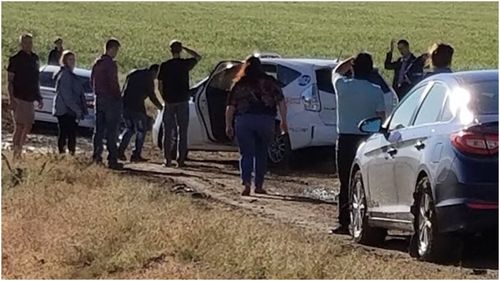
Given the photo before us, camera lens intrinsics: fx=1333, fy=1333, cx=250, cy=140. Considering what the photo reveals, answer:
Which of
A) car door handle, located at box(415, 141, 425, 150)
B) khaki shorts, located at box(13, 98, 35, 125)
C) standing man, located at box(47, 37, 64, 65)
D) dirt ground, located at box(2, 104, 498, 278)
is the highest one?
Result: car door handle, located at box(415, 141, 425, 150)

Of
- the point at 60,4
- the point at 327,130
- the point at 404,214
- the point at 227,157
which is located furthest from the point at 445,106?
the point at 60,4

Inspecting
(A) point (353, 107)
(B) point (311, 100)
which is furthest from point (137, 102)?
(A) point (353, 107)

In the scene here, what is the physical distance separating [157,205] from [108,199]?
42 centimetres

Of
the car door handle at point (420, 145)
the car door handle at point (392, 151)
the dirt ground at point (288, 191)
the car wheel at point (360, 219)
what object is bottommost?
the dirt ground at point (288, 191)

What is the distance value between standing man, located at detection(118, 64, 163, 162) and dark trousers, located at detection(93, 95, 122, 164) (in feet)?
4.05

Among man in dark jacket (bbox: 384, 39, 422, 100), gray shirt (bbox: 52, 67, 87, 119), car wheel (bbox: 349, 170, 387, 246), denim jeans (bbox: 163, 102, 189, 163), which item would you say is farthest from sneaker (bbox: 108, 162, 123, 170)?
car wheel (bbox: 349, 170, 387, 246)

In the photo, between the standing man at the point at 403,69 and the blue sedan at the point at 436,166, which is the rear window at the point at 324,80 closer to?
the standing man at the point at 403,69

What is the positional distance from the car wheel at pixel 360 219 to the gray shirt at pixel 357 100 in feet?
2.03

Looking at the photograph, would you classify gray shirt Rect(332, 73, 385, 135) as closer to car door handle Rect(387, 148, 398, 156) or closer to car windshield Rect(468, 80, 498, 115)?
car door handle Rect(387, 148, 398, 156)

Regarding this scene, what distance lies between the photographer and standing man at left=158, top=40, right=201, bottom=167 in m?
16.1

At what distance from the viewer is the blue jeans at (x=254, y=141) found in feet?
42.9

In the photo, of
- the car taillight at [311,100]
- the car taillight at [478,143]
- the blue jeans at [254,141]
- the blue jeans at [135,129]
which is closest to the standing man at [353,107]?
the blue jeans at [254,141]

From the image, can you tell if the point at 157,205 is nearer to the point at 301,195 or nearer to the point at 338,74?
the point at 338,74

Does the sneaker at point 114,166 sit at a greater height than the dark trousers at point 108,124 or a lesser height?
lesser
